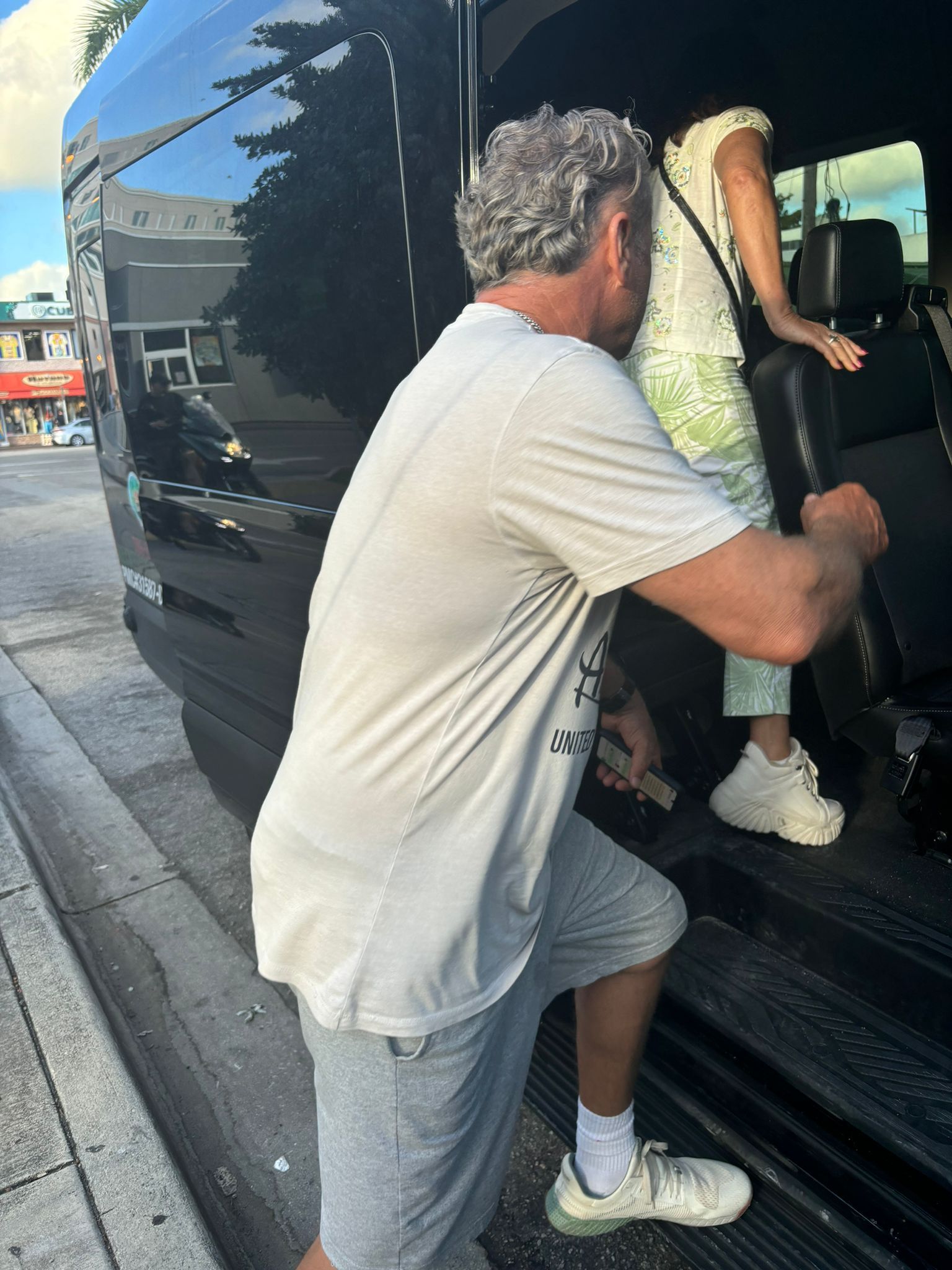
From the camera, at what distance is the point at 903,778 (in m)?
2.18

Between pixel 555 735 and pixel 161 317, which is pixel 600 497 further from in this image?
pixel 161 317

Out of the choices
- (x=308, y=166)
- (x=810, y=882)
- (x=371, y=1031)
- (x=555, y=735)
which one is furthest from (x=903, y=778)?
(x=308, y=166)

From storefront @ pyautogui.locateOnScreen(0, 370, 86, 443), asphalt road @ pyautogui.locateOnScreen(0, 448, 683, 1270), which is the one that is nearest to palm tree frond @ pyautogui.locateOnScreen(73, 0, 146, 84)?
asphalt road @ pyautogui.locateOnScreen(0, 448, 683, 1270)

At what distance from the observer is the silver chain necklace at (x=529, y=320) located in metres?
1.23

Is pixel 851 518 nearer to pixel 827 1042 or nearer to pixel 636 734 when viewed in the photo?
pixel 636 734

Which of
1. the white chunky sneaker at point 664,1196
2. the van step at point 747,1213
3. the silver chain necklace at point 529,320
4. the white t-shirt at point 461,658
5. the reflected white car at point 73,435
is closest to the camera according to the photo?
the white t-shirt at point 461,658

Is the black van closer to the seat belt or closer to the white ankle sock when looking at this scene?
the seat belt

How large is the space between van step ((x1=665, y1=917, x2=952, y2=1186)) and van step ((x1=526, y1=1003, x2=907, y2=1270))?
147mm

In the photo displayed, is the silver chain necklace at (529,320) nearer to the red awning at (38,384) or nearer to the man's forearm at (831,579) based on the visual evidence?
the man's forearm at (831,579)

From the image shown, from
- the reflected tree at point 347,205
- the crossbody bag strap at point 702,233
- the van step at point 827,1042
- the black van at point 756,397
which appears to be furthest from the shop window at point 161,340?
→ the van step at point 827,1042

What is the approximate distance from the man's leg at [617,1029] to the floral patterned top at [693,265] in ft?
4.75

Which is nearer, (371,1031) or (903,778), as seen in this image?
(371,1031)

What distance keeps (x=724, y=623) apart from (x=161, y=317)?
2044 millimetres

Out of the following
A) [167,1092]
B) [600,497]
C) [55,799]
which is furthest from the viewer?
[55,799]
